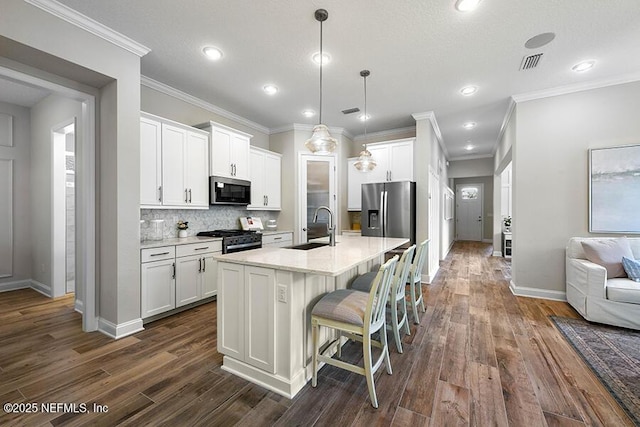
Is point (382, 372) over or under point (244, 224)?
under

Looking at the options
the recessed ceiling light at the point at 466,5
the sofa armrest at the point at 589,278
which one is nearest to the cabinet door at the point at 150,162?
the recessed ceiling light at the point at 466,5

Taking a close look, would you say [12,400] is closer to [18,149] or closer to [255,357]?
[255,357]

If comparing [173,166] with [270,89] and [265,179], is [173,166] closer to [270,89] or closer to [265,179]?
[270,89]

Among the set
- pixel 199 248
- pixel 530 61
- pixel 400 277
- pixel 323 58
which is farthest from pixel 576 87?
pixel 199 248

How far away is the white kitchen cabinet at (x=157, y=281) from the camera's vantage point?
2.91 metres

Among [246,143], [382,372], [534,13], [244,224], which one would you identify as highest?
[534,13]

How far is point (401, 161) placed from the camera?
16.2ft

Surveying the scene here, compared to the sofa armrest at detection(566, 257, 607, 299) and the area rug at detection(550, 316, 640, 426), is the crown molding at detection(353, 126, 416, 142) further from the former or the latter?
the area rug at detection(550, 316, 640, 426)

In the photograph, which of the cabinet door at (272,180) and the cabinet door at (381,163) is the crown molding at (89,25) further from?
the cabinet door at (381,163)

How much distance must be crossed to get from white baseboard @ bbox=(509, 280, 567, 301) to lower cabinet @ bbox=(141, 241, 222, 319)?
4352mm

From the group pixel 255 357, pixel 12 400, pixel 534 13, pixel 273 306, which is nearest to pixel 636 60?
pixel 534 13

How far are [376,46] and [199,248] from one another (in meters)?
3.10

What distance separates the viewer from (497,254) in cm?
747

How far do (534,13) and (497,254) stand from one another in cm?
664
